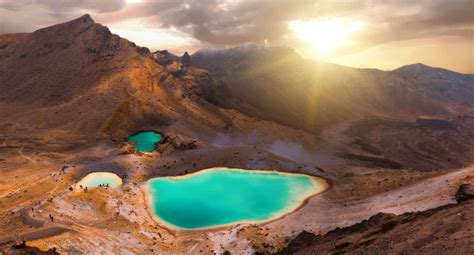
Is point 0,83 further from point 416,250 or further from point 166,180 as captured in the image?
point 416,250

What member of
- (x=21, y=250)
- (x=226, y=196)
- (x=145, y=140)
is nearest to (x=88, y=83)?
(x=145, y=140)

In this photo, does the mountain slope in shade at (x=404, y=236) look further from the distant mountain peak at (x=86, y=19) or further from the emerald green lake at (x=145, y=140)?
the distant mountain peak at (x=86, y=19)

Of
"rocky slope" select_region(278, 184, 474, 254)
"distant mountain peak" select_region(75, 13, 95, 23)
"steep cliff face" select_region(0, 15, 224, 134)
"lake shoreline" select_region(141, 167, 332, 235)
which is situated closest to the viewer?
"rocky slope" select_region(278, 184, 474, 254)

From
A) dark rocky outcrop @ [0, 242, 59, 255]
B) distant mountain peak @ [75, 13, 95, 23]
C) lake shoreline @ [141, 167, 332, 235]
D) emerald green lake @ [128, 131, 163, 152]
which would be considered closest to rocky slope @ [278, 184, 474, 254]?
lake shoreline @ [141, 167, 332, 235]

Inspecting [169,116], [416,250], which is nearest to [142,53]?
[169,116]

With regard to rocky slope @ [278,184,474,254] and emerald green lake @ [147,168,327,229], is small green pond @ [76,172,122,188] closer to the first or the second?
emerald green lake @ [147,168,327,229]
